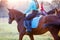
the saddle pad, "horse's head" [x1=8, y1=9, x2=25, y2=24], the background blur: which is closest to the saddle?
the saddle pad

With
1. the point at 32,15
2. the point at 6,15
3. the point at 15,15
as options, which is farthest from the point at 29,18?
the point at 6,15

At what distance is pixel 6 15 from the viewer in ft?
16.4

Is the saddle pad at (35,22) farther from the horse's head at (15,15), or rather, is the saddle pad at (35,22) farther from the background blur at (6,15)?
the background blur at (6,15)

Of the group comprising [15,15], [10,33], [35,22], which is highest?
[15,15]

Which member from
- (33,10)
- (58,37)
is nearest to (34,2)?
(33,10)

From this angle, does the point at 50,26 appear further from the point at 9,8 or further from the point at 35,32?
the point at 9,8

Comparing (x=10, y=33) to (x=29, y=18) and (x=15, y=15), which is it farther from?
(x=29, y=18)

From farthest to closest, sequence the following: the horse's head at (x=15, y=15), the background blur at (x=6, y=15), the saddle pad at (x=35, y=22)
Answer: the background blur at (x=6, y=15) < the horse's head at (x=15, y=15) < the saddle pad at (x=35, y=22)

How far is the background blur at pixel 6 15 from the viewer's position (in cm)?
488

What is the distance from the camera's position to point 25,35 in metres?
4.95

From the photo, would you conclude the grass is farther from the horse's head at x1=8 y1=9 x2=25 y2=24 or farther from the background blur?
the horse's head at x1=8 y1=9 x2=25 y2=24

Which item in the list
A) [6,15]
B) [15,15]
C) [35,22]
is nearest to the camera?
[35,22]

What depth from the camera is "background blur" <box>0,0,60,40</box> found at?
192 inches

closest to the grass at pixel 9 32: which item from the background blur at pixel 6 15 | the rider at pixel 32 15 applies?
the background blur at pixel 6 15
